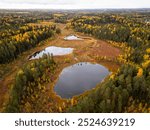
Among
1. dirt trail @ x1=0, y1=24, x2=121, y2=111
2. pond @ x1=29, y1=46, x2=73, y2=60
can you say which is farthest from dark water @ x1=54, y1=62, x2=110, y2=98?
pond @ x1=29, y1=46, x2=73, y2=60

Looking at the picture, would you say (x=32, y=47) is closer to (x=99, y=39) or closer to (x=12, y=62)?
(x=12, y=62)

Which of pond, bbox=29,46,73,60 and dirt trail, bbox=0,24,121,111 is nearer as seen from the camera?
dirt trail, bbox=0,24,121,111

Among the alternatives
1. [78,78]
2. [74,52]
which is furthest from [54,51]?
[78,78]

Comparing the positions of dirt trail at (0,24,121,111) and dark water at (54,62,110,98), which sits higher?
dirt trail at (0,24,121,111)

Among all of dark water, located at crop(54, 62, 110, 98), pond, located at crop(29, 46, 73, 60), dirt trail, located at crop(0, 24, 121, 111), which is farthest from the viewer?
pond, located at crop(29, 46, 73, 60)

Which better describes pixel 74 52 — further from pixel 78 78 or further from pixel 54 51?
pixel 78 78

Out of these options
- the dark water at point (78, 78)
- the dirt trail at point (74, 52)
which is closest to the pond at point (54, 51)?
the dirt trail at point (74, 52)

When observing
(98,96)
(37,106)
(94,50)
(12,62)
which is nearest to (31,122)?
(98,96)

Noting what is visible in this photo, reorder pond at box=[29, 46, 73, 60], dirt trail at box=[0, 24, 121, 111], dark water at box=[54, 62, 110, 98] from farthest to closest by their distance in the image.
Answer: pond at box=[29, 46, 73, 60] → dirt trail at box=[0, 24, 121, 111] → dark water at box=[54, 62, 110, 98]

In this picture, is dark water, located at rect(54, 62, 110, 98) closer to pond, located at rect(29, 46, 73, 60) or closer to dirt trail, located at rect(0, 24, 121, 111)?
dirt trail, located at rect(0, 24, 121, 111)
